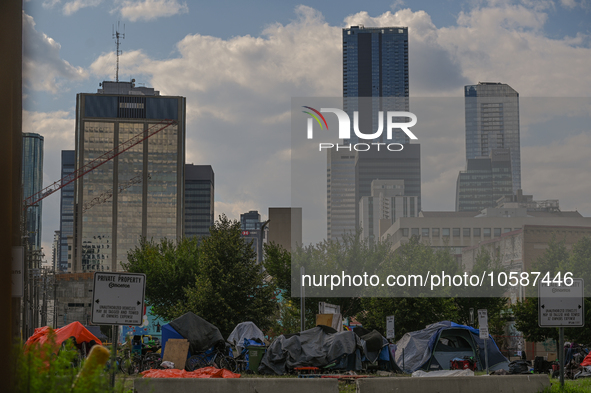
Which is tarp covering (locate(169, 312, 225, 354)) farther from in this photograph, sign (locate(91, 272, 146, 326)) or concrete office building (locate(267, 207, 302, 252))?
concrete office building (locate(267, 207, 302, 252))

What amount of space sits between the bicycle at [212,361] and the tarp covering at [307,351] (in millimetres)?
1813

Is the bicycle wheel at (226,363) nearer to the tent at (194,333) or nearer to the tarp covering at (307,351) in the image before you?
the tent at (194,333)

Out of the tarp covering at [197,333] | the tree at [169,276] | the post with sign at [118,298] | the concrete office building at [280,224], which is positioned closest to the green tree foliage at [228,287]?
the tree at [169,276]

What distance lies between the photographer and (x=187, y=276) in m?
51.4

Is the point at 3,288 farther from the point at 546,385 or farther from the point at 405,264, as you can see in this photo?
the point at 405,264

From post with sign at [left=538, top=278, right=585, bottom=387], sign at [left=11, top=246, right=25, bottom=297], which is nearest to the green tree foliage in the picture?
Answer: post with sign at [left=538, top=278, right=585, bottom=387]

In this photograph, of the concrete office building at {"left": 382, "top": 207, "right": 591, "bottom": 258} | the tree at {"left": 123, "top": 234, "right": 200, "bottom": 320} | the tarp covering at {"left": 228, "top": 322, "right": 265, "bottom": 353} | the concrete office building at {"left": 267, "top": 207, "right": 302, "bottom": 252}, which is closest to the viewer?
the tarp covering at {"left": 228, "top": 322, "right": 265, "bottom": 353}

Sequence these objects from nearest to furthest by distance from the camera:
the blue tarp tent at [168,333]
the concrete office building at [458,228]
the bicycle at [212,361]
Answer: the bicycle at [212,361] → the blue tarp tent at [168,333] → the concrete office building at [458,228]

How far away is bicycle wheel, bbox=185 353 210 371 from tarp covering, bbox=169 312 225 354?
11.9 inches

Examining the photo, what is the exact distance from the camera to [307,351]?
2262cm

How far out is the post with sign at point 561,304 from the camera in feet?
43.9

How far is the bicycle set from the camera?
2369 centimetres

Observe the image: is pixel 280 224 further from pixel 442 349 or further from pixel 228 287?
pixel 442 349

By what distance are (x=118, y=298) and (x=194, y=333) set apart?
1443cm
